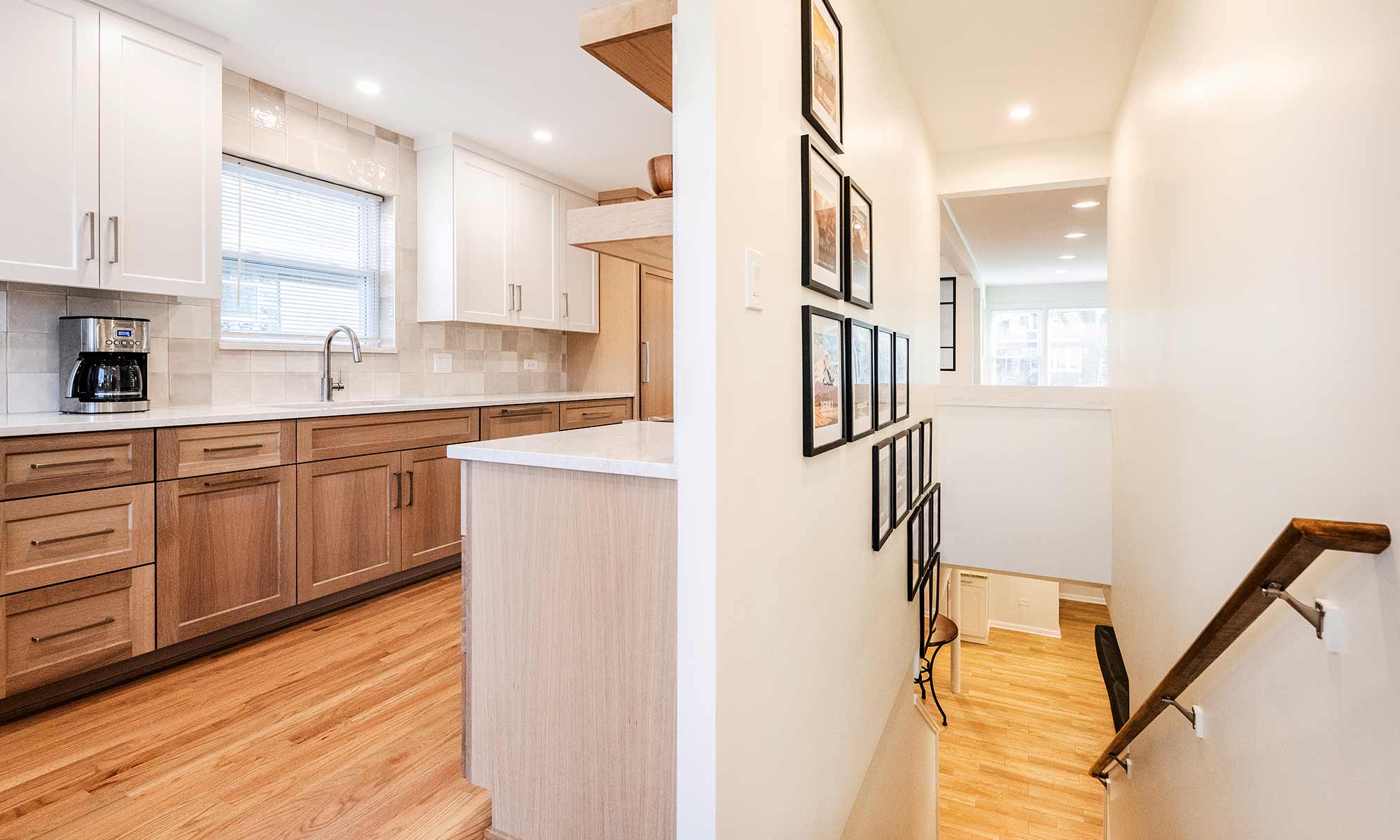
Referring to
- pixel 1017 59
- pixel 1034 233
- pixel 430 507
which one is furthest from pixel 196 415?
pixel 1034 233

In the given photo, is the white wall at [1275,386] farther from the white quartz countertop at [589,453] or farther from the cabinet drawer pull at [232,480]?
the cabinet drawer pull at [232,480]

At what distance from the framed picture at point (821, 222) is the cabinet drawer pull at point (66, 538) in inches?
92.0

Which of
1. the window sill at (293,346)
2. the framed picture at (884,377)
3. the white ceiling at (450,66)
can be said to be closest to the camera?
the framed picture at (884,377)

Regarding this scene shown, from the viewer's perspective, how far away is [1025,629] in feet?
24.4

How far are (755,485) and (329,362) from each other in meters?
2.84

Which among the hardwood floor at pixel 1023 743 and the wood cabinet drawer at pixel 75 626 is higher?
the wood cabinet drawer at pixel 75 626

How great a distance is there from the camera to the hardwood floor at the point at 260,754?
1461 mm

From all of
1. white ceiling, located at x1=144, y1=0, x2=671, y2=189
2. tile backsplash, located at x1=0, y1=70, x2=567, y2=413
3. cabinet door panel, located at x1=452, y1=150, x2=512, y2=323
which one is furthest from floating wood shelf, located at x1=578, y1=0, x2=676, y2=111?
cabinet door panel, located at x1=452, y1=150, x2=512, y2=323

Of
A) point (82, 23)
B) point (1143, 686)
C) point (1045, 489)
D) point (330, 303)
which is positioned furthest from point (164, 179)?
point (1045, 489)

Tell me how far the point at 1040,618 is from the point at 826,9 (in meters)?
7.28

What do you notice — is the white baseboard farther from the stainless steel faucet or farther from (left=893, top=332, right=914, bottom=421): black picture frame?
the stainless steel faucet

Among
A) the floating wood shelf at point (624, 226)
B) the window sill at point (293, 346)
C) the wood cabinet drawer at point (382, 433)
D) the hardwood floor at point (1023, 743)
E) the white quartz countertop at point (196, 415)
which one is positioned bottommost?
the hardwood floor at point (1023, 743)

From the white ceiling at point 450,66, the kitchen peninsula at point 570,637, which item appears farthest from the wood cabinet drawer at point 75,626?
the white ceiling at point 450,66

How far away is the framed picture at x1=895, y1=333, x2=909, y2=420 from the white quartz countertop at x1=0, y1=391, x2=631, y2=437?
212 cm
